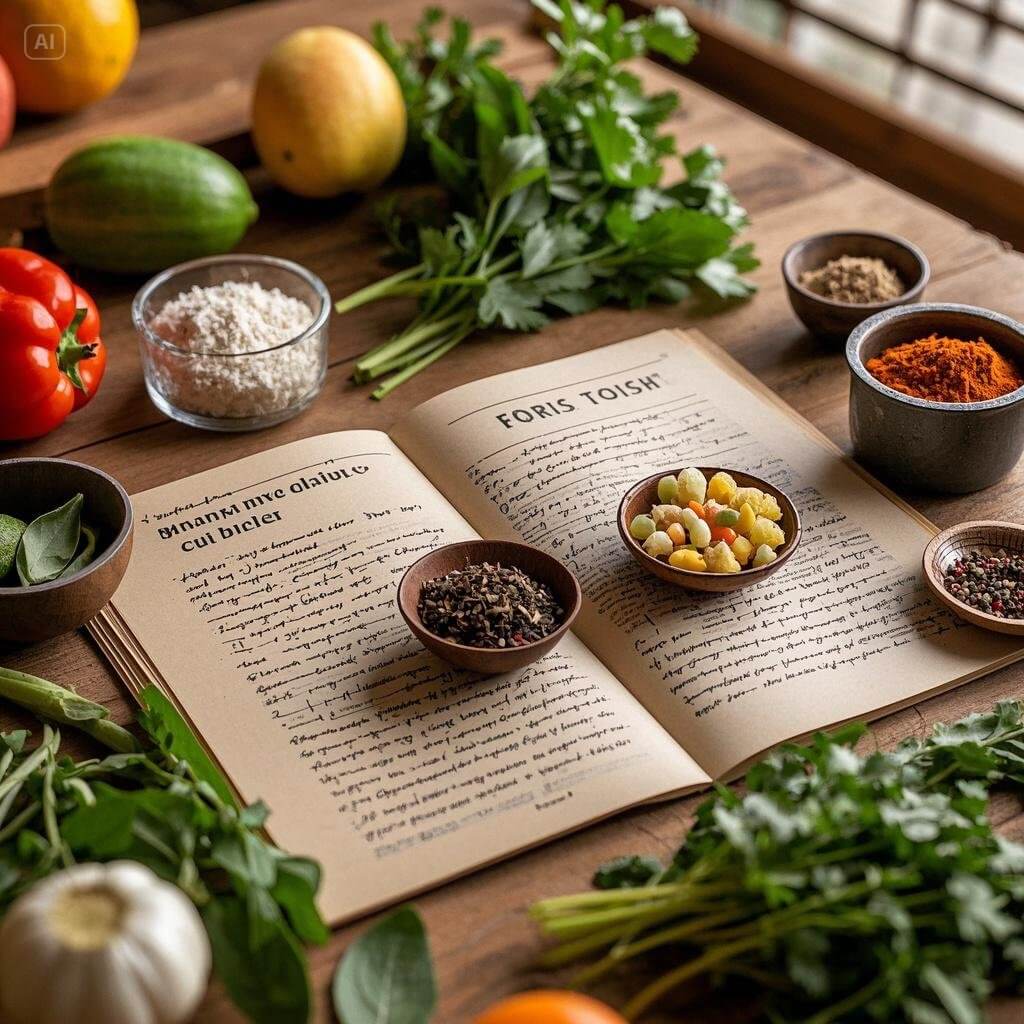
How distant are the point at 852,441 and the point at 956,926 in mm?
614

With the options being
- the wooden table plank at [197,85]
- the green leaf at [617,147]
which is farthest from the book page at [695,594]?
the wooden table plank at [197,85]

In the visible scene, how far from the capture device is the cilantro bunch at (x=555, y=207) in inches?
58.1

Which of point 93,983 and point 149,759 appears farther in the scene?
point 149,759

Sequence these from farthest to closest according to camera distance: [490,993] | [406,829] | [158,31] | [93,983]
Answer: [158,31] < [406,829] < [490,993] < [93,983]

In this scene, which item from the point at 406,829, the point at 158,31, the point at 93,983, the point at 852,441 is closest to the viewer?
the point at 93,983

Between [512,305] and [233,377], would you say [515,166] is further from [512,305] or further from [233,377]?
[233,377]

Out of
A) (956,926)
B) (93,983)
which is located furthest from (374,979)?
(956,926)

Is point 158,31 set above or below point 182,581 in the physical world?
above

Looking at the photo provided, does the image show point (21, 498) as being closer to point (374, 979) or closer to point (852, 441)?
point (374, 979)

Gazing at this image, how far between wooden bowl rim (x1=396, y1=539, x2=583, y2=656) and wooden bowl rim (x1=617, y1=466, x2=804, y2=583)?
2.5 inches

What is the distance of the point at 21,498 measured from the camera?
111cm

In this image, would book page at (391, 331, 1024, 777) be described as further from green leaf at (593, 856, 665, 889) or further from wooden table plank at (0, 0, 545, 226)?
wooden table plank at (0, 0, 545, 226)

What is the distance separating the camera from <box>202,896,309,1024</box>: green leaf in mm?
774

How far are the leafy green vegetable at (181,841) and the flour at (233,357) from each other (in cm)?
42
